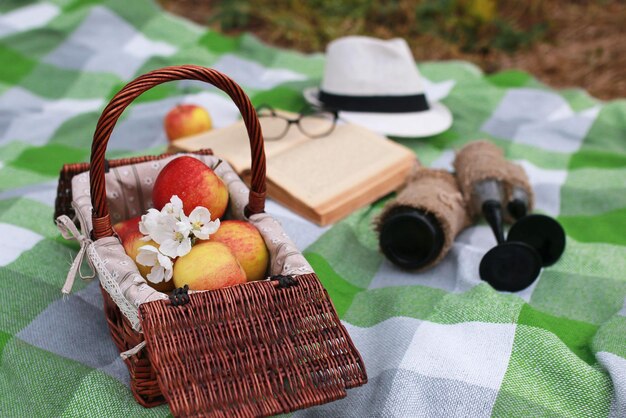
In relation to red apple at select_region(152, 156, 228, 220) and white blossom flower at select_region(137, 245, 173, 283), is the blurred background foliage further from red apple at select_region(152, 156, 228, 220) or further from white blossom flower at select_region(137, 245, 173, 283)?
white blossom flower at select_region(137, 245, 173, 283)

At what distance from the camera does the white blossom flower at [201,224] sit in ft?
3.06

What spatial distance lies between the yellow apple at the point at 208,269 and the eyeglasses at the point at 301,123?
78cm

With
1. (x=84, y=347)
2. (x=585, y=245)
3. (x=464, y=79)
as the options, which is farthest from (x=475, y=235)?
(x=464, y=79)

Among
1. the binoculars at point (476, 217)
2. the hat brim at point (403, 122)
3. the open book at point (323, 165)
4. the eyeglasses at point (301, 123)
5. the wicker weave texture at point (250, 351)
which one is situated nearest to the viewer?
the wicker weave texture at point (250, 351)

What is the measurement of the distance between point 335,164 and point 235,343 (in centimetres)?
81

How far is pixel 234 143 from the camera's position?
5.22 feet

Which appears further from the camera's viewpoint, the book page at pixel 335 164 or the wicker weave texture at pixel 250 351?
the book page at pixel 335 164

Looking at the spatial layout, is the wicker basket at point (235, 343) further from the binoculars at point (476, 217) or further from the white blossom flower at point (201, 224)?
the binoculars at point (476, 217)

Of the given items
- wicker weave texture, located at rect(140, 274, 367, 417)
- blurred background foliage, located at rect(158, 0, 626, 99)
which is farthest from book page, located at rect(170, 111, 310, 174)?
blurred background foliage, located at rect(158, 0, 626, 99)

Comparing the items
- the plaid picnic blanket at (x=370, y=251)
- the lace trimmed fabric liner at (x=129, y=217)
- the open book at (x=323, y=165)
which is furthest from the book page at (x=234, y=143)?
the lace trimmed fabric liner at (x=129, y=217)

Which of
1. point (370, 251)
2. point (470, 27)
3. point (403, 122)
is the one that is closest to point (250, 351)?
point (370, 251)

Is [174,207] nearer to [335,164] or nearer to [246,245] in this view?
[246,245]

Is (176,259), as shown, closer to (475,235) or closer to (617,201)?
(475,235)

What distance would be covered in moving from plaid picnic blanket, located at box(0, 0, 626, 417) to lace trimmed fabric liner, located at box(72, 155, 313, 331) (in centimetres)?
19
